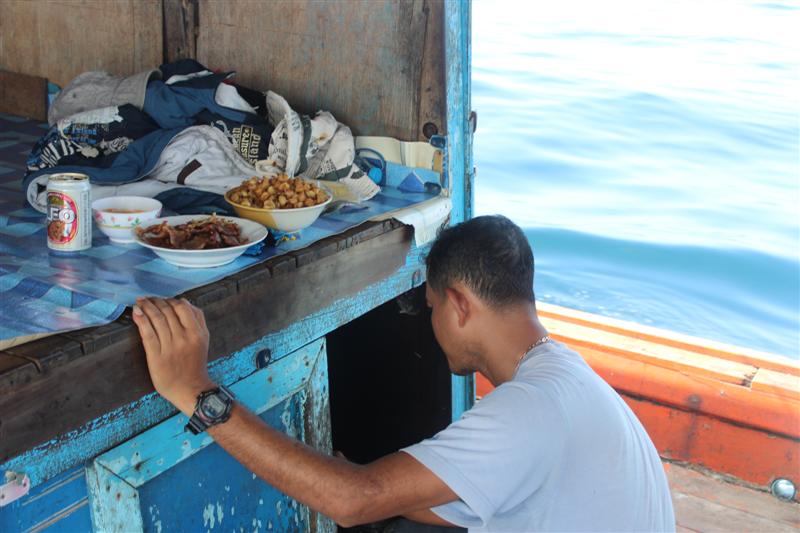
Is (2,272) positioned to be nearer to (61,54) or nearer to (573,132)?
(61,54)

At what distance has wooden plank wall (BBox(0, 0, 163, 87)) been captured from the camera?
285 cm

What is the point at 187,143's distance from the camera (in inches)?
85.8

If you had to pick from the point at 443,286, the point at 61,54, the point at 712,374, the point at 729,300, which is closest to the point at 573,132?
the point at 729,300

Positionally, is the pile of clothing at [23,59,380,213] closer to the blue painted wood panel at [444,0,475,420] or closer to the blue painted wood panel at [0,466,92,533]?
the blue painted wood panel at [444,0,475,420]

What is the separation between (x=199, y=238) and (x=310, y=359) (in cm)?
47

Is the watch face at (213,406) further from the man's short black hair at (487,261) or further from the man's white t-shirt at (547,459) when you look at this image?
the man's short black hair at (487,261)

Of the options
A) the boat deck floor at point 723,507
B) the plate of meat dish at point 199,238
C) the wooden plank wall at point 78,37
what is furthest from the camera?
the boat deck floor at point 723,507

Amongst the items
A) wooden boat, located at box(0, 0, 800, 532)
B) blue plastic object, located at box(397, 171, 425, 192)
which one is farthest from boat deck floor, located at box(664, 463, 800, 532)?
blue plastic object, located at box(397, 171, 425, 192)

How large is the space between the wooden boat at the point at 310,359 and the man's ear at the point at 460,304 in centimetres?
38

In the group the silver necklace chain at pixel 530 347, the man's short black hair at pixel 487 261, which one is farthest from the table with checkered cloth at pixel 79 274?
the silver necklace chain at pixel 530 347

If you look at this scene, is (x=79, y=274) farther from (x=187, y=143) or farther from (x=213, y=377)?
(x=187, y=143)

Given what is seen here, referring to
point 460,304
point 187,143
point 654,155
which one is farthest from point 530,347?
point 654,155

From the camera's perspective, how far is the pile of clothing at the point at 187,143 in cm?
208

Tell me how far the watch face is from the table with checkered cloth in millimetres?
220
